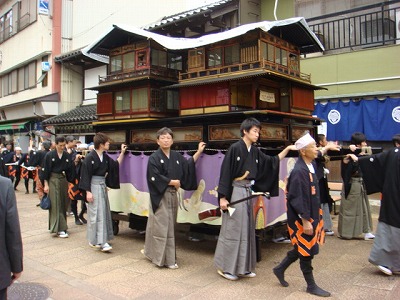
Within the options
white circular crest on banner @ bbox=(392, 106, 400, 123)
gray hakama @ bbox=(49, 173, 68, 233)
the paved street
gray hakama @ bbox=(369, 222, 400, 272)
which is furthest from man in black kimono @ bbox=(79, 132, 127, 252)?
white circular crest on banner @ bbox=(392, 106, 400, 123)

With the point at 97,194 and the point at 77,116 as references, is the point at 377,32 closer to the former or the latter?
the point at 97,194

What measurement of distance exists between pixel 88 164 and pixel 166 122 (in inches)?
66.6

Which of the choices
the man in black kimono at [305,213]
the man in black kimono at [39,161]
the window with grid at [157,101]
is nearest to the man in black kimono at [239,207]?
the man in black kimono at [305,213]

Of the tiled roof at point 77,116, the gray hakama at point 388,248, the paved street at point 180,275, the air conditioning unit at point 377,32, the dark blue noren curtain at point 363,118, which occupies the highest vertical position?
the air conditioning unit at point 377,32

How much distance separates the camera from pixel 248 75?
588 centimetres

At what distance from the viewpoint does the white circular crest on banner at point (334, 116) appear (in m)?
10.3

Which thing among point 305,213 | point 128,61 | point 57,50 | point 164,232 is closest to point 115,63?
point 128,61

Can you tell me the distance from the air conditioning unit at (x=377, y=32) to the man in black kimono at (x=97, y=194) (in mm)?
8045

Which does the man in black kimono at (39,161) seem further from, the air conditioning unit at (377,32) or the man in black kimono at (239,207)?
the air conditioning unit at (377,32)

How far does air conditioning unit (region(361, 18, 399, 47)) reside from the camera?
32.4ft

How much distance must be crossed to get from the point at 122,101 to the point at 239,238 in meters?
4.38

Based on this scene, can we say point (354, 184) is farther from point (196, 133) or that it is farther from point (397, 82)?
point (397, 82)

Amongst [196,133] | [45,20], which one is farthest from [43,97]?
[196,133]

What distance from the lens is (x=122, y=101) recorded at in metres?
7.84
